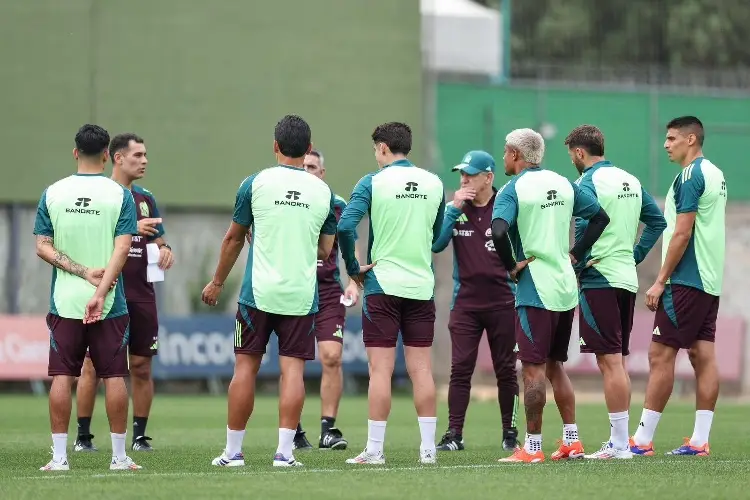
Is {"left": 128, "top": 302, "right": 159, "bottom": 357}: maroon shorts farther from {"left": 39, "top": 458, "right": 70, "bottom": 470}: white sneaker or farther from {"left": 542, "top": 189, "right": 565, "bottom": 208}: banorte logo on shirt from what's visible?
{"left": 542, "top": 189, "right": 565, "bottom": 208}: banorte logo on shirt

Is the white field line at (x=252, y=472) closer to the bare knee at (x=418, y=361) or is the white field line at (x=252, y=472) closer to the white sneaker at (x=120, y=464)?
the white sneaker at (x=120, y=464)

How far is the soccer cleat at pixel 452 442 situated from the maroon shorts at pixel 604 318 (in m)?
1.75

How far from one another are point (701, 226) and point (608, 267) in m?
0.92

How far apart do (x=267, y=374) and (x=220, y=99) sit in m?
5.48

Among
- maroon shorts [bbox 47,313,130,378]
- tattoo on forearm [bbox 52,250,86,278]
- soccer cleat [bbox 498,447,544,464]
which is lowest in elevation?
soccer cleat [bbox 498,447,544,464]

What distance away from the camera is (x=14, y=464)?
11047 mm

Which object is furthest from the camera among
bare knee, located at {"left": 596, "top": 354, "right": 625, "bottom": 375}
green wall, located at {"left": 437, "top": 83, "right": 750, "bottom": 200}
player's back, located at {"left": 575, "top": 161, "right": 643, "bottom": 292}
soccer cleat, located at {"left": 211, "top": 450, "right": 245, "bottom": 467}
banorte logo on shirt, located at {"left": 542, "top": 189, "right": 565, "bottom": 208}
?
green wall, located at {"left": 437, "top": 83, "right": 750, "bottom": 200}

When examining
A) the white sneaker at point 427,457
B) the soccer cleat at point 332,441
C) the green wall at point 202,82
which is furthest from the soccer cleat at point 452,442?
the green wall at point 202,82

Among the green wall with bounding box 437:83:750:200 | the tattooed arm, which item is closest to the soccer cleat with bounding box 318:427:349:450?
the tattooed arm

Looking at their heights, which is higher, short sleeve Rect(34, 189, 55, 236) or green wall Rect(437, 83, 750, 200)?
green wall Rect(437, 83, 750, 200)

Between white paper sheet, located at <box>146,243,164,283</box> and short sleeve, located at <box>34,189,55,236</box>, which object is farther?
white paper sheet, located at <box>146,243,164,283</box>

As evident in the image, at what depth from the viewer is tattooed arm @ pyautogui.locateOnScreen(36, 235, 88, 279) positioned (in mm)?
10328

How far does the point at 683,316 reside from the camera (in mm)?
11867

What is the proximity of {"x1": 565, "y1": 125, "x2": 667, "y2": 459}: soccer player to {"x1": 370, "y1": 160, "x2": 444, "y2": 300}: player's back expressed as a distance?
1.32 m
